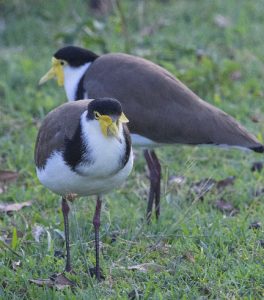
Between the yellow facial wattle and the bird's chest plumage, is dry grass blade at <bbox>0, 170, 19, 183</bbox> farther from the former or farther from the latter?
the yellow facial wattle

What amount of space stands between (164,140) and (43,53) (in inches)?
139

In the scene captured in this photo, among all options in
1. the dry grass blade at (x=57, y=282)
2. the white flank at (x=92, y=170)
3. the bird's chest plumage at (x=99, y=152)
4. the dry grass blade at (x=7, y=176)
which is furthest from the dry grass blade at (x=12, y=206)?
the bird's chest plumage at (x=99, y=152)

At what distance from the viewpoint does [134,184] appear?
20.6 feet

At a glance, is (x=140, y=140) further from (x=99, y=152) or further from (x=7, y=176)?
(x=99, y=152)

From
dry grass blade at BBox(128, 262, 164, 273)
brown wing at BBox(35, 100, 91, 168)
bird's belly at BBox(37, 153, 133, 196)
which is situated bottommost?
dry grass blade at BBox(128, 262, 164, 273)

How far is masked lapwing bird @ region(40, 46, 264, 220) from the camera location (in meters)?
5.55

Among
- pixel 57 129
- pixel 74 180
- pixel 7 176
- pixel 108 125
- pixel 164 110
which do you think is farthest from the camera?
pixel 7 176

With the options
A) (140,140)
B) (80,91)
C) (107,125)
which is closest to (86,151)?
(107,125)

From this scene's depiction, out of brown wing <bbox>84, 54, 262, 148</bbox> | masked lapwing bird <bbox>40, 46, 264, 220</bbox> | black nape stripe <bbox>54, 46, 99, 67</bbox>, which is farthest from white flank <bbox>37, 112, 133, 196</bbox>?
black nape stripe <bbox>54, 46, 99, 67</bbox>

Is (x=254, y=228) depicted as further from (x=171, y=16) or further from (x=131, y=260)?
(x=171, y=16)

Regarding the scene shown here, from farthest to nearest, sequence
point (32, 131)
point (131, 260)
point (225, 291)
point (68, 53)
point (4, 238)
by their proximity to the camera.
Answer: point (32, 131) < point (68, 53) < point (4, 238) < point (131, 260) < point (225, 291)

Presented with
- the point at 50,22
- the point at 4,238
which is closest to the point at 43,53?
the point at 50,22

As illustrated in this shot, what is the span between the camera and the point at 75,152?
438 centimetres

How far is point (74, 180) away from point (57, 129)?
35 centimetres
